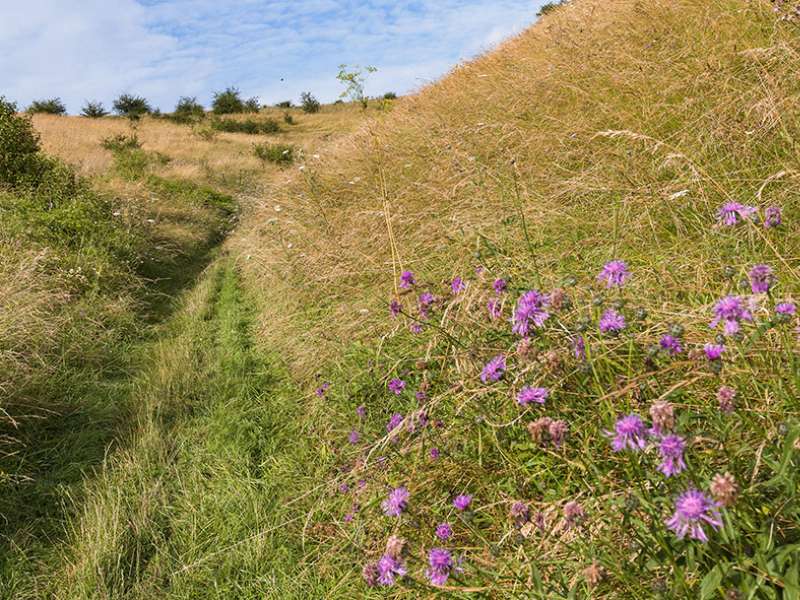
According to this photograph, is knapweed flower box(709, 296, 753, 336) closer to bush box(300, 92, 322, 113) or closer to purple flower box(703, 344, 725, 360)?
purple flower box(703, 344, 725, 360)

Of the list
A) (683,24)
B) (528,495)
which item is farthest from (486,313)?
(683,24)

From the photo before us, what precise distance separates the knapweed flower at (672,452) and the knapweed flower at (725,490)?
0.26 feet

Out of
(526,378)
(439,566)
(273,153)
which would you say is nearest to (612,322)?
(526,378)

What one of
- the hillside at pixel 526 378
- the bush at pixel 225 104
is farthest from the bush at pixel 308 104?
the hillside at pixel 526 378

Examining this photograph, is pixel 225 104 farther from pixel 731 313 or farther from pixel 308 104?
pixel 731 313

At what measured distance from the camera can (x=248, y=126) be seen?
28516mm

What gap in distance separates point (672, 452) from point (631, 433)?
0.35ft

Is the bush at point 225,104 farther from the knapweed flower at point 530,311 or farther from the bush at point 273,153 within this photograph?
the knapweed flower at point 530,311

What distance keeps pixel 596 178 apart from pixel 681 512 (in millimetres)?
2461

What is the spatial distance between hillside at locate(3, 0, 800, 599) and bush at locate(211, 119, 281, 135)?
80.8 ft

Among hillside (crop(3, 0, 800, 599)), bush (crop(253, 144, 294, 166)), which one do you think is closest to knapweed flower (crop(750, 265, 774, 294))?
hillside (crop(3, 0, 800, 599))

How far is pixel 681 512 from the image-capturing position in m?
0.93

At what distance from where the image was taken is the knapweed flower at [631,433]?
1.05 meters

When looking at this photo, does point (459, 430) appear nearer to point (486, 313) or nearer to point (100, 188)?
point (486, 313)
